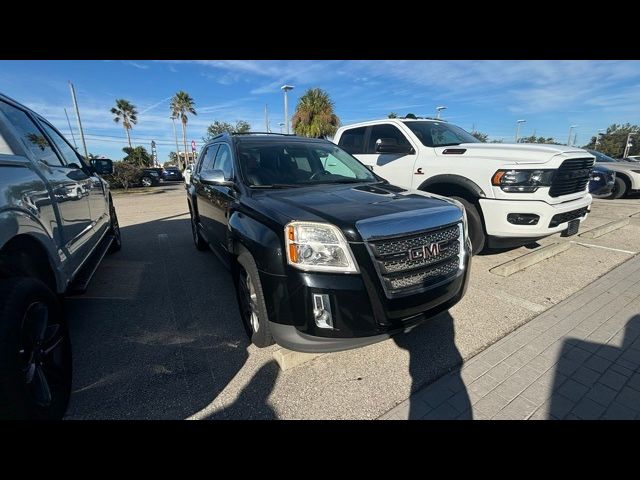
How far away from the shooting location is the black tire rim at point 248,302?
2543 millimetres

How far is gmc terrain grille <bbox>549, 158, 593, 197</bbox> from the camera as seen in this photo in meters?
3.99

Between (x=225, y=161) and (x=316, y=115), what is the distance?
2296 cm

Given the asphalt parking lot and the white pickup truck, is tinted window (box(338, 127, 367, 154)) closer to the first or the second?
the white pickup truck

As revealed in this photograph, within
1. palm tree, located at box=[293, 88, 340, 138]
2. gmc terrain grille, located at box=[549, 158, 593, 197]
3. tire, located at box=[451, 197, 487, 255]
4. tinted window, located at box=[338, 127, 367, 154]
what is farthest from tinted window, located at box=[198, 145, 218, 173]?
palm tree, located at box=[293, 88, 340, 138]

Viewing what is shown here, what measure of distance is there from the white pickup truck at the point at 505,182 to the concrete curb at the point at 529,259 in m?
0.27

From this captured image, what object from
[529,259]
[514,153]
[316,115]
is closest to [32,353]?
[514,153]

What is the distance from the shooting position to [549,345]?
2711 mm

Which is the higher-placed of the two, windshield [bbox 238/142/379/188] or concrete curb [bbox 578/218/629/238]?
windshield [bbox 238/142/379/188]

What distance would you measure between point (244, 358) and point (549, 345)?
262 cm

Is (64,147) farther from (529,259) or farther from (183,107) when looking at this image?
(183,107)

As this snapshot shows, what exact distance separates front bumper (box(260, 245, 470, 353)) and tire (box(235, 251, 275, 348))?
19cm

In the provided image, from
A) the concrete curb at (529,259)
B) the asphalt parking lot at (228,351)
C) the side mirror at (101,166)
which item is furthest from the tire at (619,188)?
the side mirror at (101,166)
